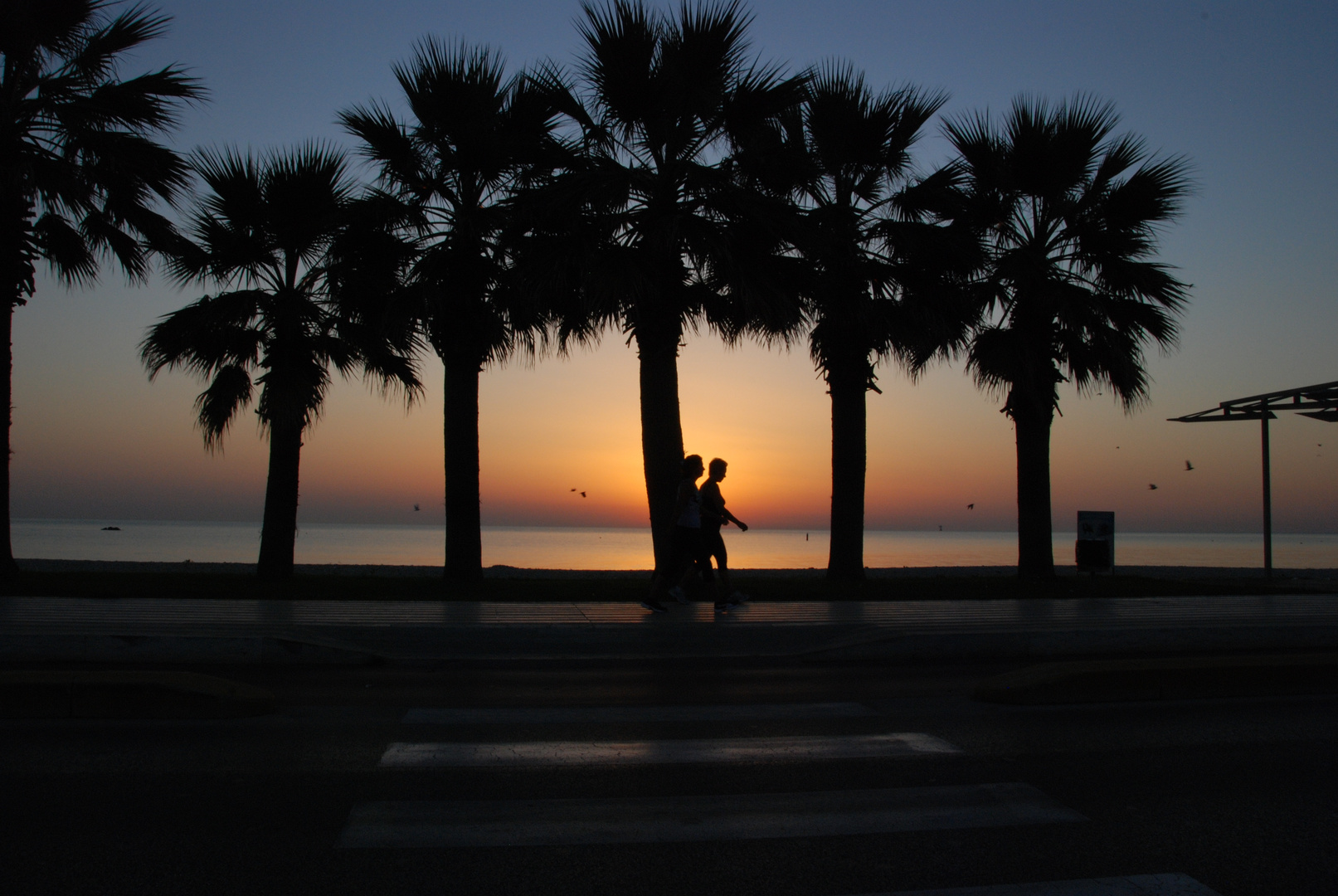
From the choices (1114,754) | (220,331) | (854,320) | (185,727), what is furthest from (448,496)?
(1114,754)

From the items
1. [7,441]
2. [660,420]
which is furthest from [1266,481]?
[7,441]

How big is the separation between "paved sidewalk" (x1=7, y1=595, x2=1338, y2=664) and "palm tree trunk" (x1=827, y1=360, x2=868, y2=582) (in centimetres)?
601

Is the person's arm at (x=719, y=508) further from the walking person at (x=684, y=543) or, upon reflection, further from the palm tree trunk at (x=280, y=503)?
the palm tree trunk at (x=280, y=503)

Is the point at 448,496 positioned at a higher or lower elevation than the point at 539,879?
higher

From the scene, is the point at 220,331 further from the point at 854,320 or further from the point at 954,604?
the point at 954,604

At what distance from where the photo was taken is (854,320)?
16.4 m

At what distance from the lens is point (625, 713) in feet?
20.5

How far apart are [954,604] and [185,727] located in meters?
9.19

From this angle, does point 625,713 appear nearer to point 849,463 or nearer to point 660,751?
point 660,751

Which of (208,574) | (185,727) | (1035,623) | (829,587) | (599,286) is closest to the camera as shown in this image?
(185,727)

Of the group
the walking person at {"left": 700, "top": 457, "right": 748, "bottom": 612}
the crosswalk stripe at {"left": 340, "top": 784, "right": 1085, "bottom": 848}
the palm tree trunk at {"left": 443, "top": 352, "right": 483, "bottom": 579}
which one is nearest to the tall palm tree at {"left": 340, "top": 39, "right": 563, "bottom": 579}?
the palm tree trunk at {"left": 443, "top": 352, "right": 483, "bottom": 579}

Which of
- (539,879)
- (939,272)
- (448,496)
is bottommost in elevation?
(539,879)

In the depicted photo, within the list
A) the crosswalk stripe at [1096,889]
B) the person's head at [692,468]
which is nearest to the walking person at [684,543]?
the person's head at [692,468]

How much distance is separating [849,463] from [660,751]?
12.4 m
